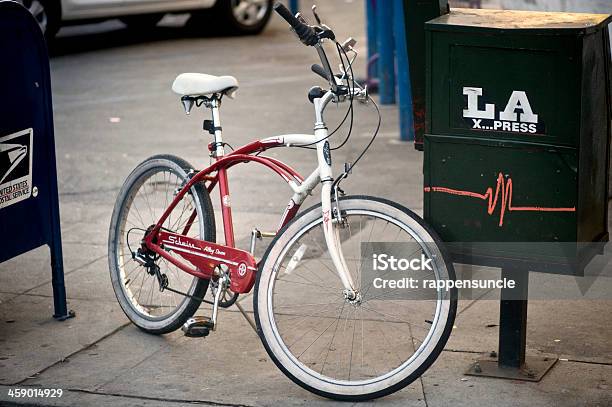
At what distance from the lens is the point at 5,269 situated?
634 cm

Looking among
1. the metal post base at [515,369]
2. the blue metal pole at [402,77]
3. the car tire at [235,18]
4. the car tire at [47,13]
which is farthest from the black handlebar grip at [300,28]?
the car tire at [235,18]

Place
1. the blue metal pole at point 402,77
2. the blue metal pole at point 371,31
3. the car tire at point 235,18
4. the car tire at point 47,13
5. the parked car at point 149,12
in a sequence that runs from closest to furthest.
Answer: the blue metal pole at point 402,77
the blue metal pole at point 371,31
the car tire at point 47,13
the parked car at point 149,12
the car tire at point 235,18

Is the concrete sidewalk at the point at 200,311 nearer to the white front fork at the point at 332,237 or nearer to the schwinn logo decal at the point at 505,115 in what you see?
the white front fork at the point at 332,237

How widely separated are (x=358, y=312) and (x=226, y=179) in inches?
35.5

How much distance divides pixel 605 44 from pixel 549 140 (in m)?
0.50

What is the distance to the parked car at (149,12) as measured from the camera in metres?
12.8

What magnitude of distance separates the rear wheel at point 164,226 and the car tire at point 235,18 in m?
9.01

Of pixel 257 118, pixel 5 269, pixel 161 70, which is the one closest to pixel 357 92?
pixel 5 269

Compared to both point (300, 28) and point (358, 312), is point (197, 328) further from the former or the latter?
point (300, 28)

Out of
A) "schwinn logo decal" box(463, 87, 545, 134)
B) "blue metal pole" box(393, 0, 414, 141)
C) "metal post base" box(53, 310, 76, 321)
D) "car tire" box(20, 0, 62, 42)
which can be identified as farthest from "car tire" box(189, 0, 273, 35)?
"schwinn logo decal" box(463, 87, 545, 134)

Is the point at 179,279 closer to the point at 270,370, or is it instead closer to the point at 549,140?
the point at 270,370

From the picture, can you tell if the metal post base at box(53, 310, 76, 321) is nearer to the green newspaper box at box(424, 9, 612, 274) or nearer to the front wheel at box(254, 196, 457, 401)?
the front wheel at box(254, 196, 457, 401)

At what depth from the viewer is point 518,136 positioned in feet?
14.1

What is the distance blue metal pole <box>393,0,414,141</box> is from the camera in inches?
350
